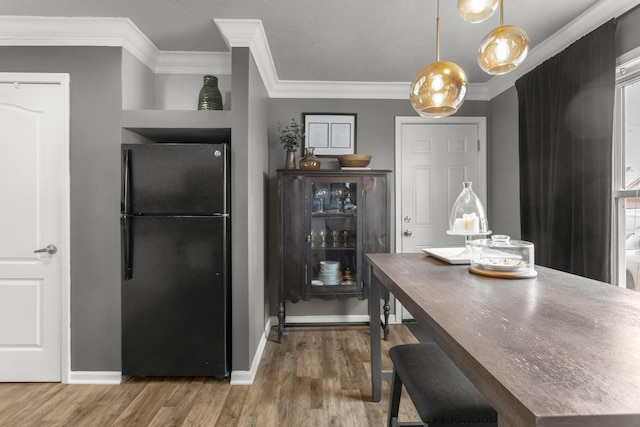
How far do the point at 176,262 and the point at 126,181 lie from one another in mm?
622

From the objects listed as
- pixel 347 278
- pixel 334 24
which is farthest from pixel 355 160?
pixel 334 24

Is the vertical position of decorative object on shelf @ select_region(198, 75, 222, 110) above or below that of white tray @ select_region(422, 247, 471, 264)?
above

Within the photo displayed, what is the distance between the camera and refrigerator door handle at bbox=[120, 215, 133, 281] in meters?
2.27

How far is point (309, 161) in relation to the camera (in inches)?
126

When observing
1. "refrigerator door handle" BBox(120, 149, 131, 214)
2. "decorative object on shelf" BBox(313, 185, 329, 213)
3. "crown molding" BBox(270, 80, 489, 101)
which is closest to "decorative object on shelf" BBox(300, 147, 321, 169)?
"decorative object on shelf" BBox(313, 185, 329, 213)

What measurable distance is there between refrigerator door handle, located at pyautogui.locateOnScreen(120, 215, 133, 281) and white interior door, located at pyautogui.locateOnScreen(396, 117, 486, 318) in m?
2.42

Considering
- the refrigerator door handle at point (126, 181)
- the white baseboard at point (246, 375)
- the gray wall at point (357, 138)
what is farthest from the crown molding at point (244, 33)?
the white baseboard at point (246, 375)

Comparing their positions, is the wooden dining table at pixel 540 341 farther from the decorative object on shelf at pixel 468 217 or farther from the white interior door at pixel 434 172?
the white interior door at pixel 434 172

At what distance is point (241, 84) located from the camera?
2379 mm

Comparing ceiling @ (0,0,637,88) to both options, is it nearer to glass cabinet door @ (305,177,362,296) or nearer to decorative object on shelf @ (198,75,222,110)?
decorative object on shelf @ (198,75,222,110)

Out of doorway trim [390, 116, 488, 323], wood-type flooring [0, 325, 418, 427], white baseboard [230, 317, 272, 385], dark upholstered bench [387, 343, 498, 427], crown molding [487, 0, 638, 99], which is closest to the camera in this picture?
dark upholstered bench [387, 343, 498, 427]

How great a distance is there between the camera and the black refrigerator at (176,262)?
7.49ft

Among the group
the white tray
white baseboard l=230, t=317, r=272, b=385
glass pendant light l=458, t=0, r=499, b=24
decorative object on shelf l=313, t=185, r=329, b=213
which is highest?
glass pendant light l=458, t=0, r=499, b=24

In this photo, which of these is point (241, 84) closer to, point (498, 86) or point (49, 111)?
point (49, 111)
